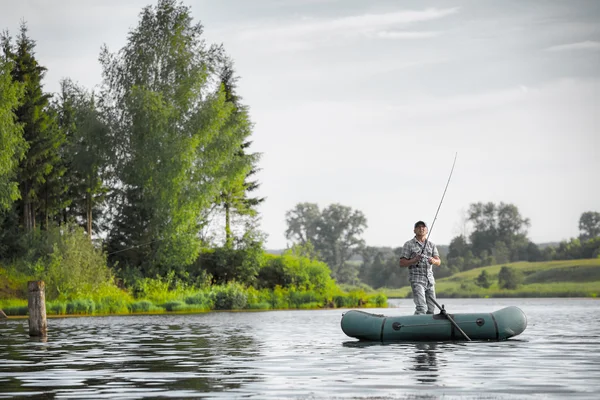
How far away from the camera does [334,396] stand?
31.6 ft

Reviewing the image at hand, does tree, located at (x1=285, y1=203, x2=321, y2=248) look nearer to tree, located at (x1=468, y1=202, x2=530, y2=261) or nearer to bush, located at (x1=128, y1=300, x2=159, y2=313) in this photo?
tree, located at (x1=468, y1=202, x2=530, y2=261)

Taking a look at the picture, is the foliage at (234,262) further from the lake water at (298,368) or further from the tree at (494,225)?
the tree at (494,225)

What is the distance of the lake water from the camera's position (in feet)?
33.0

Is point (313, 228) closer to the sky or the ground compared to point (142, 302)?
closer to the sky

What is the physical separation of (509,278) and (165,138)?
56.9 metres

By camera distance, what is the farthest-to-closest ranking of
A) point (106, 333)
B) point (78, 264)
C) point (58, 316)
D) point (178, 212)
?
point (178, 212) → point (78, 264) → point (58, 316) → point (106, 333)

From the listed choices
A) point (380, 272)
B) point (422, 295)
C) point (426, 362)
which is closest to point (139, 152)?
point (422, 295)

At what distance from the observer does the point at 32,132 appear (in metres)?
49.1

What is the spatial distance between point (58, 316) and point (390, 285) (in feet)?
269

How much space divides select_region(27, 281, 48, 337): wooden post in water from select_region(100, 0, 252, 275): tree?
23335 millimetres

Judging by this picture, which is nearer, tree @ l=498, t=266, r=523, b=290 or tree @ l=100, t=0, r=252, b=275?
tree @ l=100, t=0, r=252, b=275

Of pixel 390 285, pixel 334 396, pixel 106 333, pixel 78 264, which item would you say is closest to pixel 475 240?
pixel 390 285

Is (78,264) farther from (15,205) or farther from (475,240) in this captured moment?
(475,240)

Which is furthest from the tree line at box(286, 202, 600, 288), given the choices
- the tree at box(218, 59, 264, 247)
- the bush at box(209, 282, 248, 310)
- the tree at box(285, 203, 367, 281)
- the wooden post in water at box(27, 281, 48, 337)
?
the wooden post in water at box(27, 281, 48, 337)
